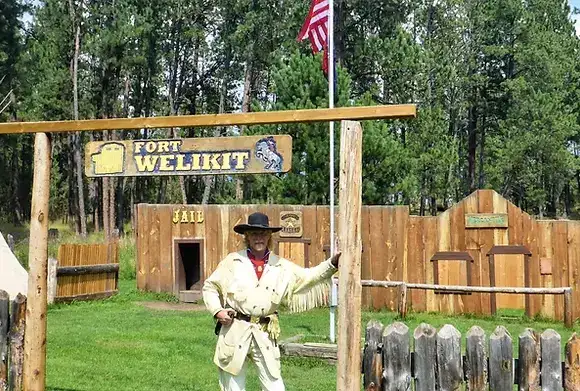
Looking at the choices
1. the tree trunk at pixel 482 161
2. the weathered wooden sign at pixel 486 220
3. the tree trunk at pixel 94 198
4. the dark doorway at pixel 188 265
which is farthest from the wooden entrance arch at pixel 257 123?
the tree trunk at pixel 482 161

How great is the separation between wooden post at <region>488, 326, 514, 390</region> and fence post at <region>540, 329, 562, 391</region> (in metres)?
0.22

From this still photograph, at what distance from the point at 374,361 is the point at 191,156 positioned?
222 centimetres

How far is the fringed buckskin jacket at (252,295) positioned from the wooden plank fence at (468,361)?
0.64m

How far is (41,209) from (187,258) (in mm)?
11327

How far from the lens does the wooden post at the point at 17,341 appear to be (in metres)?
7.02

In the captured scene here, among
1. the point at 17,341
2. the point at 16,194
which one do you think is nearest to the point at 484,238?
the point at 17,341

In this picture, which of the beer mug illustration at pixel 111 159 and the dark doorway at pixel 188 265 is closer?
the beer mug illustration at pixel 111 159

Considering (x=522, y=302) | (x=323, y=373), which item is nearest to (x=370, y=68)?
(x=522, y=302)

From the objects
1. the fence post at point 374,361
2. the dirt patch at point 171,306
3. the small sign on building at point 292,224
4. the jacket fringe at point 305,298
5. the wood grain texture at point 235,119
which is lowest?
the dirt patch at point 171,306

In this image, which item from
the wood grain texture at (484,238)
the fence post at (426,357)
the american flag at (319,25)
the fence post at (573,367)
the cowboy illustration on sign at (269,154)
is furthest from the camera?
the wood grain texture at (484,238)

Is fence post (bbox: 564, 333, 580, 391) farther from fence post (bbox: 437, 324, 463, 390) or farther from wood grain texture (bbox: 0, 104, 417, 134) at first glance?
wood grain texture (bbox: 0, 104, 417, 134)

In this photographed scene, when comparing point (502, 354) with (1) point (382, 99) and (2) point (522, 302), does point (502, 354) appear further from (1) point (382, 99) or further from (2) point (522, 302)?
(1) point (382, 99)

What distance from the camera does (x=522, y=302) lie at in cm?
1434

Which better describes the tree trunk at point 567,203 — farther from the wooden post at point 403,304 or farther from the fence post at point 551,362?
the fence post at point 551,362
